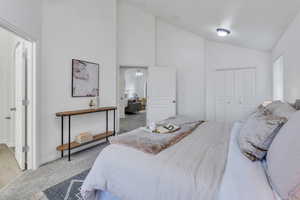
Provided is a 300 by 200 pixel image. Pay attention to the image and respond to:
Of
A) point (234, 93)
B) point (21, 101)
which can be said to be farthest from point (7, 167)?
point (234, 93)

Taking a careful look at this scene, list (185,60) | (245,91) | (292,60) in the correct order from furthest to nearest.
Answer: (185,60) < (245,91) < (292,60)

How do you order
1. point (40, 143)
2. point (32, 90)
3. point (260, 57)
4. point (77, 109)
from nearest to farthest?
point (32, 90)
point (40, 143)
point (77, 109)
point (260, 57)

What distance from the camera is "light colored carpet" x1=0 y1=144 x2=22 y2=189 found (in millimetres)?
2189

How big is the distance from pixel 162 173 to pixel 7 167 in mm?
2748

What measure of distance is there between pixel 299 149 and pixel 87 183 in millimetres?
1558

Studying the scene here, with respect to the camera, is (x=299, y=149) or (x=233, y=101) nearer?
(x=299, y=149)

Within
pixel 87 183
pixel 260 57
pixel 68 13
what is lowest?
pixel 87 183

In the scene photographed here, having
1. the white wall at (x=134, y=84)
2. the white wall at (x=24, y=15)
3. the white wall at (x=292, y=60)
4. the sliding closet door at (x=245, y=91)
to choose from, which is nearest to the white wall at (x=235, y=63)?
the sliding closet door at (x=245, y=91)

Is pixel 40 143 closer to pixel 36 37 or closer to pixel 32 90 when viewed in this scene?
pixel 32 90

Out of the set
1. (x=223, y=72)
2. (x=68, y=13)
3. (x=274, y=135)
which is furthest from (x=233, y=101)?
(x=68, y=13)

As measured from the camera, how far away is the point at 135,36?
4727 mm

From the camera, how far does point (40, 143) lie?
255 cm

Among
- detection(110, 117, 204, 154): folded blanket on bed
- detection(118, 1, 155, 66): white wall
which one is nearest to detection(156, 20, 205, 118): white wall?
detection(118, 1, 155, 66): white wall

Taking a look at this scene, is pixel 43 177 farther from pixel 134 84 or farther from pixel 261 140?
pixel 134 84
